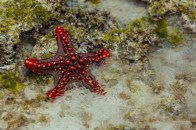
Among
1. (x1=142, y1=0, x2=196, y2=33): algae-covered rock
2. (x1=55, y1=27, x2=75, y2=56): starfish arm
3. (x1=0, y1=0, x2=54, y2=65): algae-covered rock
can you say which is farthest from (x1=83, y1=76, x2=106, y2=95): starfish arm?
(x1=142, y1=0, x2=196, y2=33): algae-covered rock

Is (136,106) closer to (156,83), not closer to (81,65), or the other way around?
(156,83)

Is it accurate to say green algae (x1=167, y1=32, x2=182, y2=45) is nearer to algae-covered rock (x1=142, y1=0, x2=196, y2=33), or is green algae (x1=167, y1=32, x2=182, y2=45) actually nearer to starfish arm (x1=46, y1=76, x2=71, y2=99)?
algae-covered rock (x1=142, y1=0, x2=196, y2=33)

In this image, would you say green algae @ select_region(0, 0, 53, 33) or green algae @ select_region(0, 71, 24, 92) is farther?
green algae @ select_region(0, 0, 53, 33)

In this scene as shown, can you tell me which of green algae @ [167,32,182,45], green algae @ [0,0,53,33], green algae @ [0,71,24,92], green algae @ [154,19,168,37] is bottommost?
green algae @ [0,71,24,92]

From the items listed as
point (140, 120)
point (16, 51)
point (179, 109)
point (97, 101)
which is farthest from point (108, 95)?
point (16, 51)

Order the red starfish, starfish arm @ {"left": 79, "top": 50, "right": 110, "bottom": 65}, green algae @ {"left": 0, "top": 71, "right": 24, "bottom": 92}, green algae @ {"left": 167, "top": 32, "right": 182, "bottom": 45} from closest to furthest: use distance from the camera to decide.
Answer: the red starfish → green algae @ {"left": 0, "top": 71, "right": 24, "bottom": 92} → starfish arm @ {"left": 79, "top": 50, "right": 110, "bottom": 65} → green algae @ {"left": 167, "top": 32, "right": 182, "bottom": 45}

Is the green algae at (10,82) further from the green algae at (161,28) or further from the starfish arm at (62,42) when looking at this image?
the green algae at (161,28)

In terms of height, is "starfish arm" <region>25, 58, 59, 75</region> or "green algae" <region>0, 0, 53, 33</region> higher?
"green algae" <region>0, 0, 53, 33</region>

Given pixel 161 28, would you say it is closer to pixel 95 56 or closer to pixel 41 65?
pixel 95 56

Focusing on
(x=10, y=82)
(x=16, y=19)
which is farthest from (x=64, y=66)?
(x=16, y=19)
